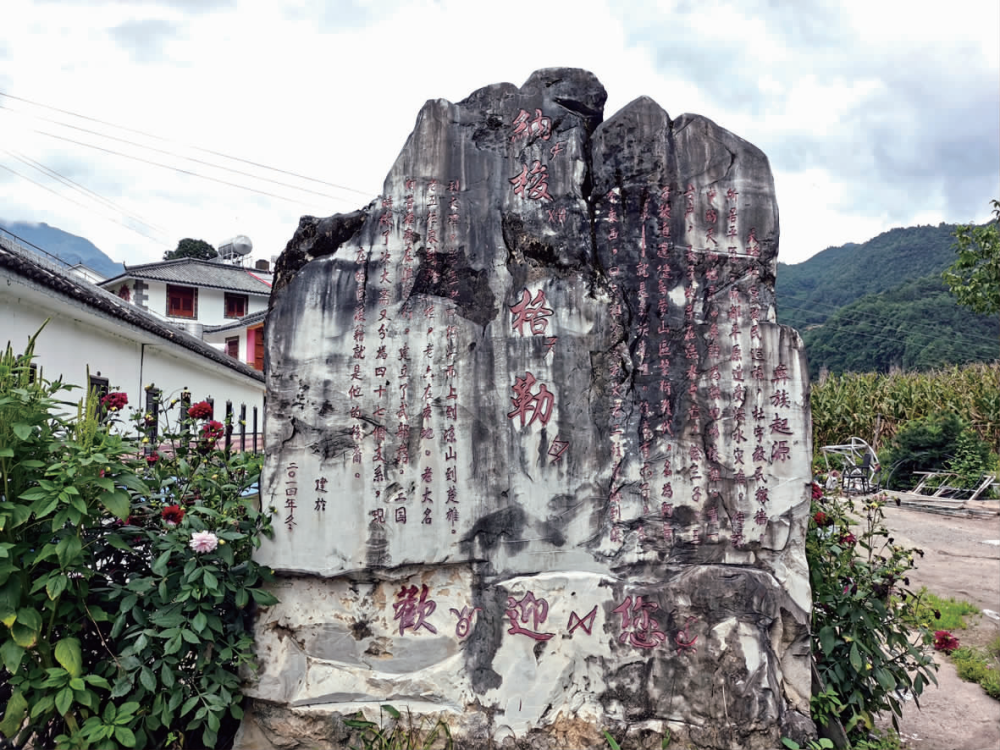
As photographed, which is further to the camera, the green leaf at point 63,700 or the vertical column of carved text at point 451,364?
the vertical column of carved text at point 451,364

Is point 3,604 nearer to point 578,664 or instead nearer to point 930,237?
point 578,664

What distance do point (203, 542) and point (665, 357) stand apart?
7.34ft

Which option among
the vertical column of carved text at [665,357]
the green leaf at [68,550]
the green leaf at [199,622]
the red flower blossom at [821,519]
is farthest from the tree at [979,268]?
the green leaf at [68,550]

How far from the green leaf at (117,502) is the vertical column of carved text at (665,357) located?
7.54 feet

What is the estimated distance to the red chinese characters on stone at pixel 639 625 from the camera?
2.88 meters

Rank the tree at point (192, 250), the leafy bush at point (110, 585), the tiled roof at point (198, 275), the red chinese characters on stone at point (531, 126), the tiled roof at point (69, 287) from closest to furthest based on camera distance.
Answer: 1. the leafy bush at point (110, 585)
2. the red chinese characters on stone at point (531, 126)
3. the tiled roof at point (69, 287)
4. the tiled roof at point (198, 275)
5. the tree at point (192, 250)

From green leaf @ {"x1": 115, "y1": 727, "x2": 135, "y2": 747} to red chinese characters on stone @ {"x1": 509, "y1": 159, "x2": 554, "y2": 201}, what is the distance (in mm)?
2885

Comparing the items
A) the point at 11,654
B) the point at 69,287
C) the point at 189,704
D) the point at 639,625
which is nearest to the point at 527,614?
the point at 639,625

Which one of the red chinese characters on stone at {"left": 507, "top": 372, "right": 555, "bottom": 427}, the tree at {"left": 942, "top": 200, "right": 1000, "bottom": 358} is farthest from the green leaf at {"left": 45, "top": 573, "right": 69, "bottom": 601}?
the tree at {"left": 942, "top": 200, "right": 1000, "bottom": 358}

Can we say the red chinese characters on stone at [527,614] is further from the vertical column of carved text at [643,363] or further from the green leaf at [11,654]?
the green leaf at [11,654]

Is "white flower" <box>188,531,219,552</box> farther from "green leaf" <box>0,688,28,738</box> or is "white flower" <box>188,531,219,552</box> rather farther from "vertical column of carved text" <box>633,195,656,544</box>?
"vertical column of carved text" <box>633,195,656,544</box>

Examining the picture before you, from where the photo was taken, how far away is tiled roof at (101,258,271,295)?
1950cm

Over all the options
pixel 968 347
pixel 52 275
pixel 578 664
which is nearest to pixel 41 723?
pixel 578 664

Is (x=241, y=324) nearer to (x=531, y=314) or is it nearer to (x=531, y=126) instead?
(x=531, y=126)
